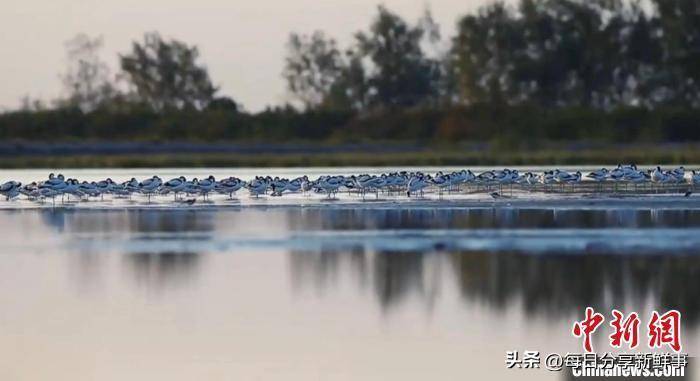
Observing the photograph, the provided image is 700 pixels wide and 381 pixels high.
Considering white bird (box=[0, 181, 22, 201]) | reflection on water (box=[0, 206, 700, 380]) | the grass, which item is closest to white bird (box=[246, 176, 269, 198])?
white bird (box=[0, 181, 22, 201])

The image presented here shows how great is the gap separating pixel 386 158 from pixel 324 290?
43.0m

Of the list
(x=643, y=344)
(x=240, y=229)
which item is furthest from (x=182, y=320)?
(x=240, y=229)

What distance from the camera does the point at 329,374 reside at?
45.6ft

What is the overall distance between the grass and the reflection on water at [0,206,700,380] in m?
31.2

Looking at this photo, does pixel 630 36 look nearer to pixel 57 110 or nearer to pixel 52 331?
pixel 57 110

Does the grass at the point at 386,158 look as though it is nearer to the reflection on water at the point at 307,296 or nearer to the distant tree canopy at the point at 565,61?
the distant tree canopy at the point at 565,61

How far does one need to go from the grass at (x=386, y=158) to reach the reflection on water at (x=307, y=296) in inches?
1228

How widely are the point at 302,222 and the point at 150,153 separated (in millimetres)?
40342

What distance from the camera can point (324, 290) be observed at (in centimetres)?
1842

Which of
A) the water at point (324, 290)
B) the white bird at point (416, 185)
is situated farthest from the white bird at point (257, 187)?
the water at point (324, 290)

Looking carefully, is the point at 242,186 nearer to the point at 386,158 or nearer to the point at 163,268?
the point at 163,268

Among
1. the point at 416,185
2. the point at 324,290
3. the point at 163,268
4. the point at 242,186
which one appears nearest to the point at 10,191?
the point at 242,186

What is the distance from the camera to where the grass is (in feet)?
190

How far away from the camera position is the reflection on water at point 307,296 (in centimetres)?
1463
